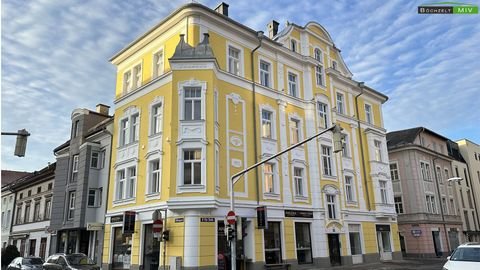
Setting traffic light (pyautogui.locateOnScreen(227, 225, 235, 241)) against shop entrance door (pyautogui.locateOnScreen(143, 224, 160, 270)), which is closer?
traffic light (pyautogui.locateOnScreen(227, 225, 235, 241))

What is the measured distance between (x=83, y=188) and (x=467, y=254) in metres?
25.0

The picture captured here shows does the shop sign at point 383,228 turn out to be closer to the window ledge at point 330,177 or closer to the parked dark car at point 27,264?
the window ledge at point 330,177

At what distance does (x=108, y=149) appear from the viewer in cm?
2933

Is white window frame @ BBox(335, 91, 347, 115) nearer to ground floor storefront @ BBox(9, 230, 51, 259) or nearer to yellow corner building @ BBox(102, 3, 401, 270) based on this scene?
yellow corner building @ BBox(102, 3, 401, 270)

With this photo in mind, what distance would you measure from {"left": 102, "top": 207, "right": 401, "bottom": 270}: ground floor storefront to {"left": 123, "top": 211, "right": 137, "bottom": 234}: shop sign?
20cm

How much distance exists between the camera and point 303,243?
86.2 ft

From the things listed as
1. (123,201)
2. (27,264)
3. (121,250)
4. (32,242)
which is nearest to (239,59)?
(123,201)

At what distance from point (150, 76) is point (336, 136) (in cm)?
1553

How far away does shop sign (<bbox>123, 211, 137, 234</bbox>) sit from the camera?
22739mm

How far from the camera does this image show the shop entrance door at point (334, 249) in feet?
91.2

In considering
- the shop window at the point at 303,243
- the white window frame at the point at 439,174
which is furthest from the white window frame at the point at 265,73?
the white window frame at the point at 439,174

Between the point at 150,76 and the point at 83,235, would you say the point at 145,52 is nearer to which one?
the point at 150,76

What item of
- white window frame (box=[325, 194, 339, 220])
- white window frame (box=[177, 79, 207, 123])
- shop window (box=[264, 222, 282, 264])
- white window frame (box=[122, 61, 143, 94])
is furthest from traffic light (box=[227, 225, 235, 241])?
white window frame (box=[122, 61, 143, 94])

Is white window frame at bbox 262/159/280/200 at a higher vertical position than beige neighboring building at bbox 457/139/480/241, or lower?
lower
